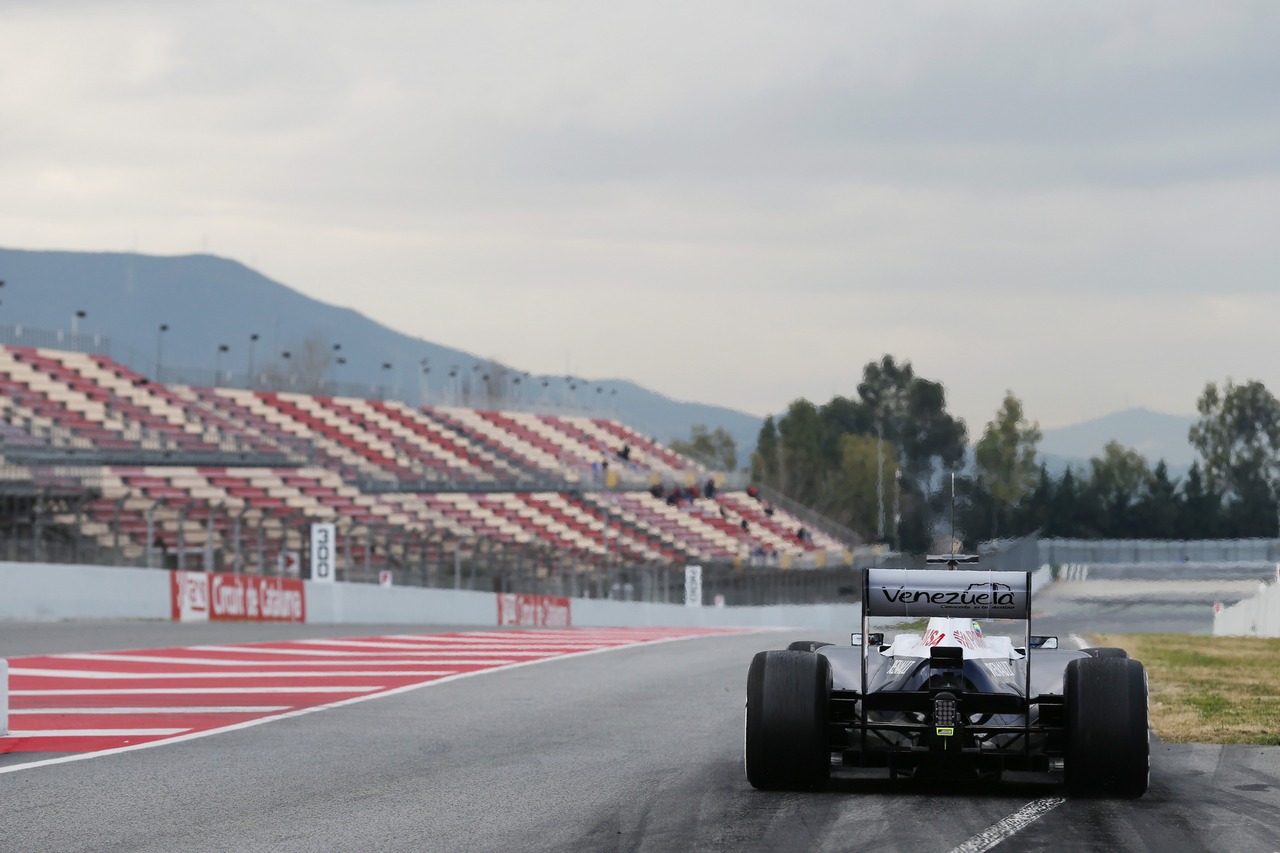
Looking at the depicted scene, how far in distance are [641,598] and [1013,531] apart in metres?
63.1

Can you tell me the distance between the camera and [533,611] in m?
36.9

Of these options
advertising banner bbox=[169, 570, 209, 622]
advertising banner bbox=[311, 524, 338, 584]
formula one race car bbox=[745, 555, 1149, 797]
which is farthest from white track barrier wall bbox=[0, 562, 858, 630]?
formula one race car bbox=[745, 555, 1149, 797]

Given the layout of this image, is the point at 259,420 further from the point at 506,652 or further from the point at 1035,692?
the point at 1035,692

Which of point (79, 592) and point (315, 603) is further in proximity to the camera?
Answer: point (315, 603)

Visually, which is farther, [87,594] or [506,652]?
[87,594]

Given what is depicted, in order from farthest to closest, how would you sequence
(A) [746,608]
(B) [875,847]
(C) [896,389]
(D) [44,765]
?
(C) [896,389], (A) [746,608], (D) [44,765], (B) [875,847]

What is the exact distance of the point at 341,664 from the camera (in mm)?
18344

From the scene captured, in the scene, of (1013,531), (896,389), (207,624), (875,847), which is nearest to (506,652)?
(207,624)

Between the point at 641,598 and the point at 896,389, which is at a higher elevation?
the point at 896,389

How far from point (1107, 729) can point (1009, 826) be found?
942 millimetres

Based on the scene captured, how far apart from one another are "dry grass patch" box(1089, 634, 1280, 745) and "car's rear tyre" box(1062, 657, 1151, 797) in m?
3.24

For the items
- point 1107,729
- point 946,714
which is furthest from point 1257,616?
point 946,714

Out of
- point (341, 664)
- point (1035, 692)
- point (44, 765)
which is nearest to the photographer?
point (1035, 692)

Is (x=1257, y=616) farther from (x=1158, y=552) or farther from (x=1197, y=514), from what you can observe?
(x=1197, y=514)
